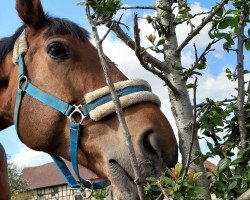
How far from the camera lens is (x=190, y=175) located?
4.10ft

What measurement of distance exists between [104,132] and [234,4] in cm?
104

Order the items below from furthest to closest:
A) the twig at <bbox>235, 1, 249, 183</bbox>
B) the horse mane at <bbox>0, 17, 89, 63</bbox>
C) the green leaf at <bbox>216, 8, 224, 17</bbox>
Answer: the horse mane at <bbox>0, 17, 89, 63</bbox>, the green leaf at <bbox>216, 8, 224, 17</bbox>, the twig at <bbox>235, 1, 249, 183</bbox>

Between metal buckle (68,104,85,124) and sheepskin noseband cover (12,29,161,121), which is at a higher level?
sheepskin noseband cover (12,29,161,121)

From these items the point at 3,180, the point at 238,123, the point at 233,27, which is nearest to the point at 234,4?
the point at 233,27

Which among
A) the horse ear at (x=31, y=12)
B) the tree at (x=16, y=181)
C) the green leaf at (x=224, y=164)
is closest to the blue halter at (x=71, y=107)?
the horse ear at (x=31, y=12)

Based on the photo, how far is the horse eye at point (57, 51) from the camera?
8.52 feet

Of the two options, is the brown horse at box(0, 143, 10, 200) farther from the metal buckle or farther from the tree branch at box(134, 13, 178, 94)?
the tree branch at box(134, 13, 178, 94)

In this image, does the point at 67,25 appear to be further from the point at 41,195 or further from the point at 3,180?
the point at 41,195

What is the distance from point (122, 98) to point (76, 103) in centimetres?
38

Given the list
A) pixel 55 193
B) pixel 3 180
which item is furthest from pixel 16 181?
pixel 3 180

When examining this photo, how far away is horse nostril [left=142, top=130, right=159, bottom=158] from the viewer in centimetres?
200

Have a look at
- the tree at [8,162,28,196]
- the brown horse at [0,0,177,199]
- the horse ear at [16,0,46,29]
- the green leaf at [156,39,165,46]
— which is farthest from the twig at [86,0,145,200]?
the tree at [8,162,28,196]

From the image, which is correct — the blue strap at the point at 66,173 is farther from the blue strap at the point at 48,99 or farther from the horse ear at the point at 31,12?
the horse ear at the point at 31,12

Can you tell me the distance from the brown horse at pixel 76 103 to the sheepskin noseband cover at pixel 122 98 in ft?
0.12
